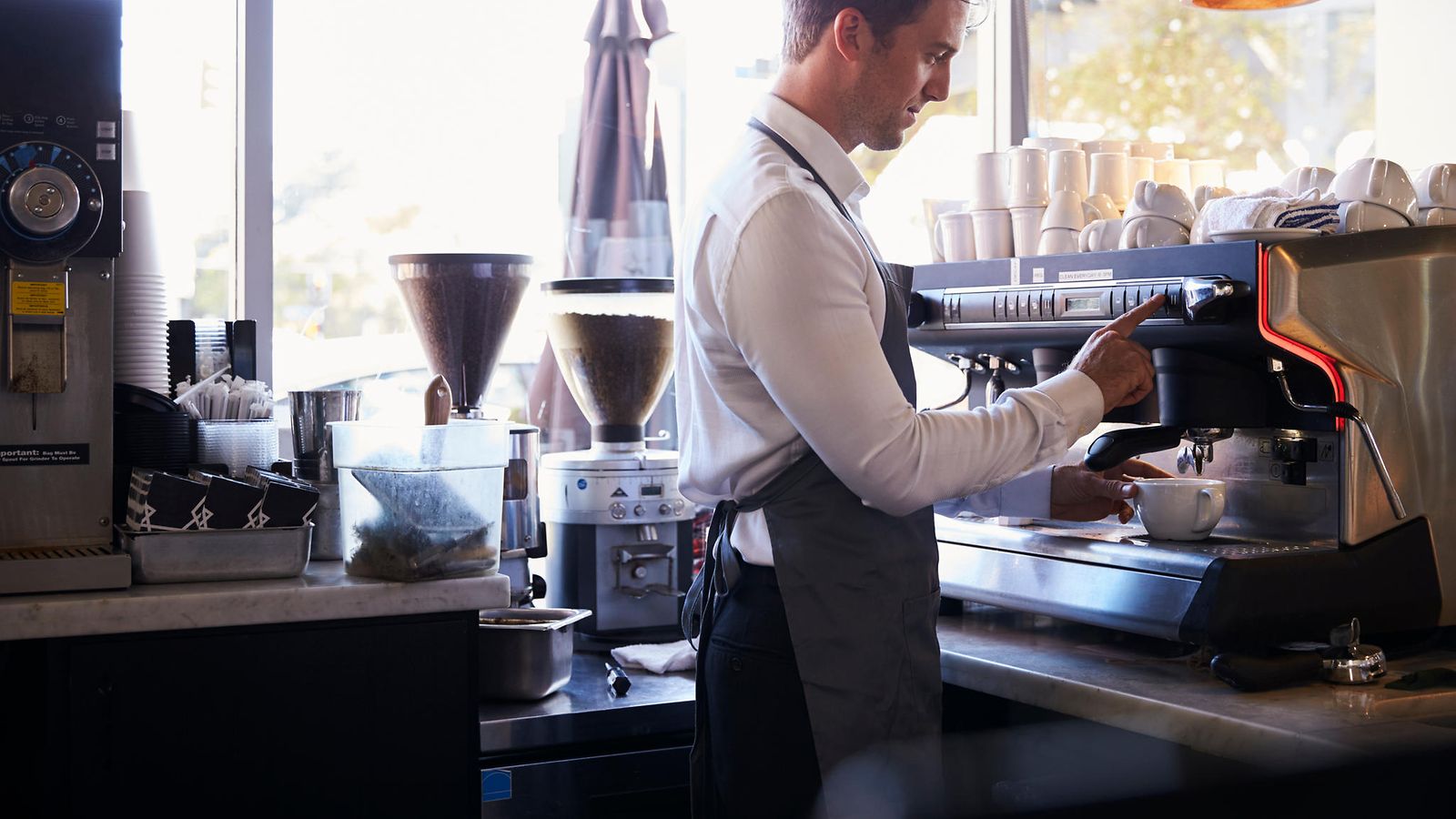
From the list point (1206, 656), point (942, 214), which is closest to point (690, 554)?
point (942, 214)

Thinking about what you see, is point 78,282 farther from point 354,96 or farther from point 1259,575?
point 1259,575

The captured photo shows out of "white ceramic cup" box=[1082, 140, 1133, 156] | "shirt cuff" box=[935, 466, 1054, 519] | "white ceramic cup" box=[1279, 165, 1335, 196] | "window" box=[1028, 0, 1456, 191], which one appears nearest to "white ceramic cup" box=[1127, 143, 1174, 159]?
"white ceramic cup" box=[1082, 140, 1133, 156]

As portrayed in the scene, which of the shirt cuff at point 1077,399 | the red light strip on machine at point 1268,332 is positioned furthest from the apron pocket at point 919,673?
the red light strip on machine at point 1268,332

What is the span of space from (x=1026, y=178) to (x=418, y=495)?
992 mm

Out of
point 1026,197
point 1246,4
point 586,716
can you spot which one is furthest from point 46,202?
point 1246,4

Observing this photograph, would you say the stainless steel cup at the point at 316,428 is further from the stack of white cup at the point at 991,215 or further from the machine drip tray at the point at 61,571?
the stack of white cup at the point at 991,215

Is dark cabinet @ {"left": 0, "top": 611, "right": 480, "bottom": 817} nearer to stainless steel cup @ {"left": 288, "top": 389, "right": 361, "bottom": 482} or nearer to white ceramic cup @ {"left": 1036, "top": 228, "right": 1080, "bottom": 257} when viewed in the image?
stainless steel cup @ {"left": 288, "top": 389, "right": 361, "bottom": 482}

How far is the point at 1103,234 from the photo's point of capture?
180 centimetres

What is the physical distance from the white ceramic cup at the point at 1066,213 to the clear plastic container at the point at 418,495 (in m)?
0.82

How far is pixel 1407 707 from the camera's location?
1403 mm

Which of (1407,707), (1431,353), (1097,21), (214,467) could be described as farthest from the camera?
(1097,21)

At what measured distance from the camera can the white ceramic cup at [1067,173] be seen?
2.00m

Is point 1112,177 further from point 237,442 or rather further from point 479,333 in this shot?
point 237,442

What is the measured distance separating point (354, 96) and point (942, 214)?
4.61 ft
